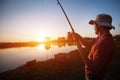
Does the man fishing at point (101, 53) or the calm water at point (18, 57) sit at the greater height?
the man fishing at point (101, 53)

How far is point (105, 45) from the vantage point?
11.0 feet

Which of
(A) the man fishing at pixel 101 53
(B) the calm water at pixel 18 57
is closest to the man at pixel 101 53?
(A) the man fishing at pixel 101 53

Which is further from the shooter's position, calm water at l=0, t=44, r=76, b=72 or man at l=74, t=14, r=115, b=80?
calm water at l=0, t=44, r=76, b=72

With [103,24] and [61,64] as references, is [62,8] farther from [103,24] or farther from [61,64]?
[61,64]

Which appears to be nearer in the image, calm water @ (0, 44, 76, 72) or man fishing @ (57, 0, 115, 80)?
man fishing @ (57, 0, 115, 80)

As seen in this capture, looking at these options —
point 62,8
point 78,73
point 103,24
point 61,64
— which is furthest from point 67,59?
point 103,24

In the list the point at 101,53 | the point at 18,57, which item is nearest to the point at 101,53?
the point at 101,53

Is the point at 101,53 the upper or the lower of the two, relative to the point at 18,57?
upper

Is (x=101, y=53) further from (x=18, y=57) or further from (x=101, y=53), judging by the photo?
(x=18, y=57)

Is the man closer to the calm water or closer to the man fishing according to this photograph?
the man fishing

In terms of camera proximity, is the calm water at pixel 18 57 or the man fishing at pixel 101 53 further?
the calm water at pixel 18 57

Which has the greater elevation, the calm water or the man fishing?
the man fishing

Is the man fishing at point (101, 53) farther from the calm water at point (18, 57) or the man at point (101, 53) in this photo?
the calm water at point (18, 57)

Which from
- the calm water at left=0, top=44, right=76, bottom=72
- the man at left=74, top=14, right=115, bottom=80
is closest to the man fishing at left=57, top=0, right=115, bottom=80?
the man at left=74, top=14, right=115, bottom=80
